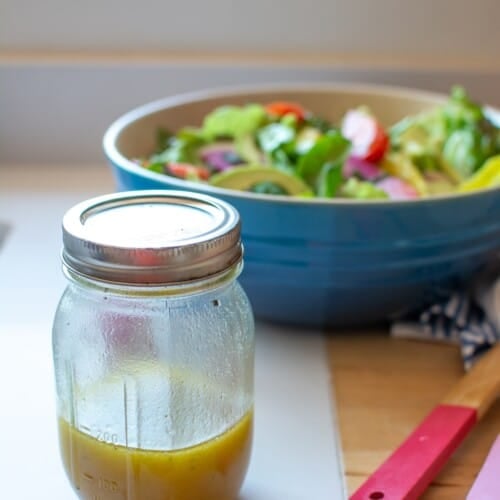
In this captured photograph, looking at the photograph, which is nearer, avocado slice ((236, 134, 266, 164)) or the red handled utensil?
the red handled utensil

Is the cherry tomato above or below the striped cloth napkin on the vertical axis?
above

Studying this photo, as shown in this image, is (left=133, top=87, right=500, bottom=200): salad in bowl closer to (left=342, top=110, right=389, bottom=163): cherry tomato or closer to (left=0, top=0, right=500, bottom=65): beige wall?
(left=342, top=110, right=389, bottom=163): cherry tomato

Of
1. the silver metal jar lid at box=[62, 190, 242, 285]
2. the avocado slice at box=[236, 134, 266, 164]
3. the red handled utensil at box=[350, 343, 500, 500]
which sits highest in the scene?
the silver metal jar lid at box=[62, 190, 242, 285]

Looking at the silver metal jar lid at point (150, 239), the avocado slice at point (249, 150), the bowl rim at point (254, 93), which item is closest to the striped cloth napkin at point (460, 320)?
the bowl rim at point (254, 93)

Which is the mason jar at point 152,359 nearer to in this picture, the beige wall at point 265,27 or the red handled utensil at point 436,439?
the red handled utensil at point 436,439

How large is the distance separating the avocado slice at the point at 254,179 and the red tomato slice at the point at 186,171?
0.11ft

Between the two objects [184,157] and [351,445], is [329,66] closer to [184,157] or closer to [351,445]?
[184,157]

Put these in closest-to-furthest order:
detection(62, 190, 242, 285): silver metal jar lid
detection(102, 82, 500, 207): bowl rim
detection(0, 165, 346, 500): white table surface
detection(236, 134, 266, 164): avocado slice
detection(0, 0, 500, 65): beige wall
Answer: detection(62, 190, 242, 285): silver metal jar lid
detection(0, 165, 346, 500): white table surface
detection(102, 82, 500, 207): bowl rim
detection(236, 134, 266, 164): avocado slice
detection(0, 0, 500, 65): beige wall

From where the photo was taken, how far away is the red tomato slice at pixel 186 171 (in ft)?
3.00

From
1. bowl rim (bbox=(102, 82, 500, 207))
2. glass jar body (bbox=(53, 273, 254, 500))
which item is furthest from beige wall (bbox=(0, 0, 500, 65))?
glass jar body (bbox=(53, 273, 254, 500))

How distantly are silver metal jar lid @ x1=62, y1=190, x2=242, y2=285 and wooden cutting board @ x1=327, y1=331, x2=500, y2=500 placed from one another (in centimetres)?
22

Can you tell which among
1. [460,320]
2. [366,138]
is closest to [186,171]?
[366,138]

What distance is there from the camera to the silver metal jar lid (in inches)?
21.3

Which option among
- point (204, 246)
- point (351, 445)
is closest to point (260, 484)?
point (351, 445)
